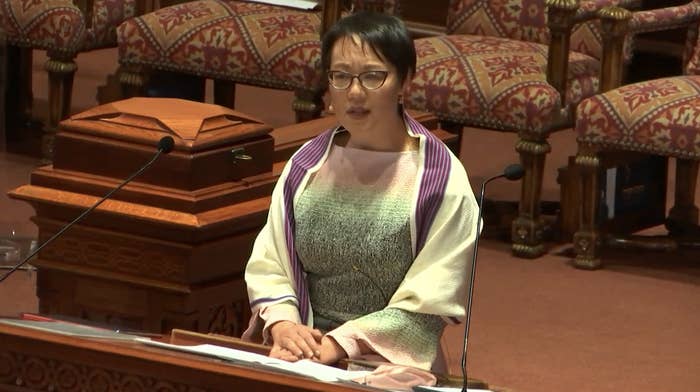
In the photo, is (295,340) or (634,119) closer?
(295,340)

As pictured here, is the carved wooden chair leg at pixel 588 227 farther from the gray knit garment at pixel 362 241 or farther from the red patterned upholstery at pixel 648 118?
the gray knit garment at pixel 362 241

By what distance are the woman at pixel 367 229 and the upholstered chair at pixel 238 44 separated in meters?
2.87

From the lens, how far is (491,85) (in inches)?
209

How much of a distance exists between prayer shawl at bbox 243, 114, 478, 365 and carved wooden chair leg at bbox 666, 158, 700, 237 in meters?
3.15

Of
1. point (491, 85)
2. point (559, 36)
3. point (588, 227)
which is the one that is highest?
point (559, 36)

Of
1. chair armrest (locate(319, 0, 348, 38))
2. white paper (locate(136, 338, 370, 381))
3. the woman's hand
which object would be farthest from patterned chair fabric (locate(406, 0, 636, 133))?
white paper (locate(136, 338, 370, 381))

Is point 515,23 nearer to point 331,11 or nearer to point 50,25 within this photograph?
point 331,11

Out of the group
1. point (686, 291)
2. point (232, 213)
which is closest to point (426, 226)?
point (232, 213)

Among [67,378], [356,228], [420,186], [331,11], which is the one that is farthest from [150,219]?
[331,11]

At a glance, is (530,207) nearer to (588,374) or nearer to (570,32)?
(570,32)

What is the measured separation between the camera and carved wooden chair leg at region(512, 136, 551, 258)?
5.43 m

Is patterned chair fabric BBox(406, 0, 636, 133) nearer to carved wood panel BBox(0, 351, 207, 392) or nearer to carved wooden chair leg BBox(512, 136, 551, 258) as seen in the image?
carved wooden chair leg BBox(512, 136, 551, 258)

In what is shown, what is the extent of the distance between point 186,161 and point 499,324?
1791mm

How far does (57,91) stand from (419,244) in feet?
12.2
